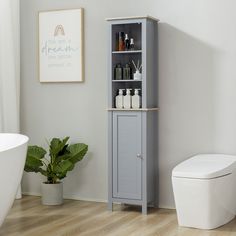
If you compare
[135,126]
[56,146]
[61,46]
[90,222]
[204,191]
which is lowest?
[90,222]

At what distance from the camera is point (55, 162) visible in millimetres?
4945

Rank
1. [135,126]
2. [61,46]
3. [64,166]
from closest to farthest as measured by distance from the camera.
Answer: [135,126] → [64,166] → [61,46]

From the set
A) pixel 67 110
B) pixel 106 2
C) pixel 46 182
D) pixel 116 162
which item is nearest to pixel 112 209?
pixel 116 162

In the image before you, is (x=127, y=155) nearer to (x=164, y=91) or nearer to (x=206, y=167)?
(x=164, y=91)

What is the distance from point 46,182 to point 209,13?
7.16 ft

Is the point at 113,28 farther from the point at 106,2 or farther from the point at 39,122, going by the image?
the point at 39,122

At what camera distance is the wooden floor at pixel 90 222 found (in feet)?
13.3

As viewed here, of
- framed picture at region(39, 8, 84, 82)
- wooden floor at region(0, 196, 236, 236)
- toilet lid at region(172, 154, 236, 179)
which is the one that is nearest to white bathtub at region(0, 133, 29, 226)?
wooden floor at region(0, 196, 236, 236)

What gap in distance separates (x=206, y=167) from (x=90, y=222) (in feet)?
3.48

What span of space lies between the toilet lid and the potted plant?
3.68 feet

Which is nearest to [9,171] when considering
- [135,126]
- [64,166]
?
[64,166]

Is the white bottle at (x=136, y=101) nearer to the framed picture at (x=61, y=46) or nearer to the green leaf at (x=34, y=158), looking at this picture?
the framed picture at (x=61, y=46)

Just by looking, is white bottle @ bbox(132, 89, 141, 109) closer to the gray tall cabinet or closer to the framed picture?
the gray tall cabinet

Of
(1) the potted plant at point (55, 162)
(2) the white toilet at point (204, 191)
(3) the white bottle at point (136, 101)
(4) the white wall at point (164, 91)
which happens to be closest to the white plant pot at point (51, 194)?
(1) the potted plant at point (55, 162)
